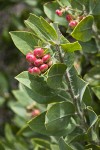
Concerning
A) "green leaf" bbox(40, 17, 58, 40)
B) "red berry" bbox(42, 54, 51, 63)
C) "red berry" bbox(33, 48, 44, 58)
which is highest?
"green leaf" bbox(40, 17, 58, 40)

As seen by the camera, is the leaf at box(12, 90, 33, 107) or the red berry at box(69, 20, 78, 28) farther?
the leaf at box(12, 90, 33, 107)

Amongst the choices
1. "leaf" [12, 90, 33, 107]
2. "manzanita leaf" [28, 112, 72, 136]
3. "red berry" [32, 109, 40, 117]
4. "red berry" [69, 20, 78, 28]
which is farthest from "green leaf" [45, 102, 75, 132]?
"leaf" [12, 90, 33, 107]

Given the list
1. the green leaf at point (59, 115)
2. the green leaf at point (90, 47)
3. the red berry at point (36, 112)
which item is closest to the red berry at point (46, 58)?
the green leaf at point (59, 115)

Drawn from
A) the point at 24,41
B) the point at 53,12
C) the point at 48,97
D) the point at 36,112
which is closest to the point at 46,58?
the point at 24,41

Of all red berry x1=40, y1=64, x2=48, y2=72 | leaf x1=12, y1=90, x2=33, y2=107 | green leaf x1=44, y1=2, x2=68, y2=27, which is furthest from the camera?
leaf x1=12, y1=90, x2=33, y2=107

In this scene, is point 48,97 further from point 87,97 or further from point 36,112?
point 36,112

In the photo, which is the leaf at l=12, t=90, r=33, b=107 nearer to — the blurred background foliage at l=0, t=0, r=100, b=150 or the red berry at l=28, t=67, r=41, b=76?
the blurred background foliage at l=0, t=0, r=100, b=150

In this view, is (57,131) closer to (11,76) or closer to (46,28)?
(46,28)

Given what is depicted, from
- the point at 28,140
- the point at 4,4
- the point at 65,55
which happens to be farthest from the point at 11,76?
the point at 65,55
